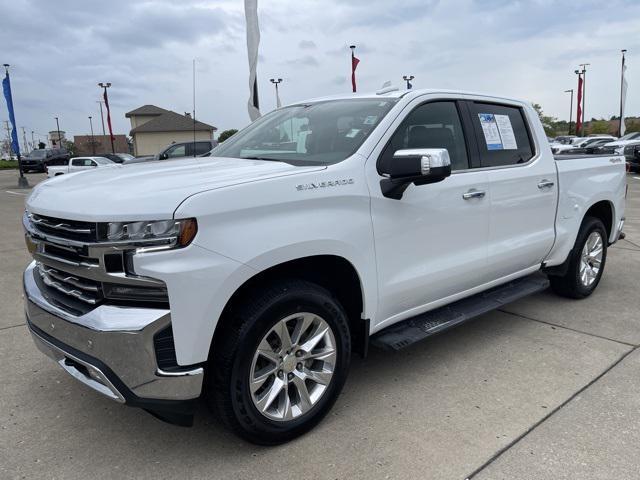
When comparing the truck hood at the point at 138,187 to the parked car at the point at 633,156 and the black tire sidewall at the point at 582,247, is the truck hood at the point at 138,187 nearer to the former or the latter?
the black tire sidewall at the point at 582,247

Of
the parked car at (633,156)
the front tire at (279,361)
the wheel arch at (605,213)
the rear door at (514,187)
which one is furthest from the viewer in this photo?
the parked car at (633,156)

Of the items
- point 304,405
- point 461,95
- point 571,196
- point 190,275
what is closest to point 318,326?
point 304,405

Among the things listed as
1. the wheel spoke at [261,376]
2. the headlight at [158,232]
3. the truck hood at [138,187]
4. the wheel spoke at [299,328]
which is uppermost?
the truck hood at [138,187]

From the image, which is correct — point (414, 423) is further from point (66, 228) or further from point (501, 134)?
point (501, 134)

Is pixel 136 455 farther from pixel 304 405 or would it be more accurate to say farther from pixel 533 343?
pixel 533 343

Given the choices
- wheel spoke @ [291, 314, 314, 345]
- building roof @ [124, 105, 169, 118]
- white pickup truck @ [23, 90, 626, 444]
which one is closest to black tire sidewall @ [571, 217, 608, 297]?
A: white pickup truck @ [23, 90, 626, 444]

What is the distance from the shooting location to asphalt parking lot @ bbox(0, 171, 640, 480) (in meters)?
2.57

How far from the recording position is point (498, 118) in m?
4.11

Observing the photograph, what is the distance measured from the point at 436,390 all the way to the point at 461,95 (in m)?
2.07

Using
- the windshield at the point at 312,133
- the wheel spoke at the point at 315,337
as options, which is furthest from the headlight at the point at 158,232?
the windshield at the point at 312,133

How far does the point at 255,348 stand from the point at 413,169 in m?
1.24

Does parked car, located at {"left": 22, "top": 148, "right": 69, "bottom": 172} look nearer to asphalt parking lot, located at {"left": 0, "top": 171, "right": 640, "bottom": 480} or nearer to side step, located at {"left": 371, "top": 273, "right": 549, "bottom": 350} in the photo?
asphalt parking lot, located at {"left": 0, "top": 171, "right": 640, "bottom": 480}

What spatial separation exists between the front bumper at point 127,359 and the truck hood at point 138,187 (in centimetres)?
43

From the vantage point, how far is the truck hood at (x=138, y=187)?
2.26 m
